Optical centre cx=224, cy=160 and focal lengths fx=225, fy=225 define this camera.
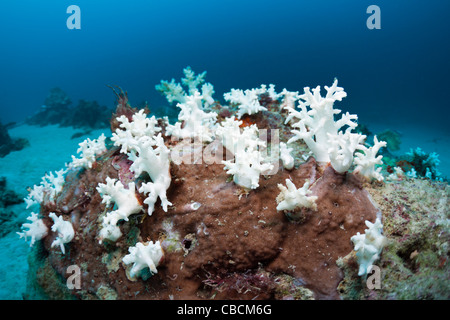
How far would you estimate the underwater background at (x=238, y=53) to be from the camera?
50375mm

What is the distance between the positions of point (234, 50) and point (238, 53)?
10.4 ft

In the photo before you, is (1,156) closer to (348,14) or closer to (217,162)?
(217,162)

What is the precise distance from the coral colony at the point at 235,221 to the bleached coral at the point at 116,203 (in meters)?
0.01

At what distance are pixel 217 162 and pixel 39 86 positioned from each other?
130281 mm

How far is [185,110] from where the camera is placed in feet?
13.5

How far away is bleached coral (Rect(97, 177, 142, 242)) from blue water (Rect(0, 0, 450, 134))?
42.0m

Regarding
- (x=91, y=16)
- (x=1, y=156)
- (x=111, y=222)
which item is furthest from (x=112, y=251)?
(x=91, y=16)

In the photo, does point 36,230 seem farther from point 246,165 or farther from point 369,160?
point 369,160

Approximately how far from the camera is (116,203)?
308 cm

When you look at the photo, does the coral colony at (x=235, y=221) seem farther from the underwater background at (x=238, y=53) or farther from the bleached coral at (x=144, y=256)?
the underwater background at (x=238, y=53)

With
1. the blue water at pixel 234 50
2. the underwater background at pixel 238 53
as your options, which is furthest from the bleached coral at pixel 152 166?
the blue water at pixel 234 50

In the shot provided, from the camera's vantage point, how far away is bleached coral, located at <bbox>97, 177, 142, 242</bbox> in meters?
2.95

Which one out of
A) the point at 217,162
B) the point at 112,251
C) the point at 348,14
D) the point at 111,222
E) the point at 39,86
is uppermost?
the point at 348,14

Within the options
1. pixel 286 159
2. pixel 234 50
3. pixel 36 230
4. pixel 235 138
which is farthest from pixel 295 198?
pixel 234 50
